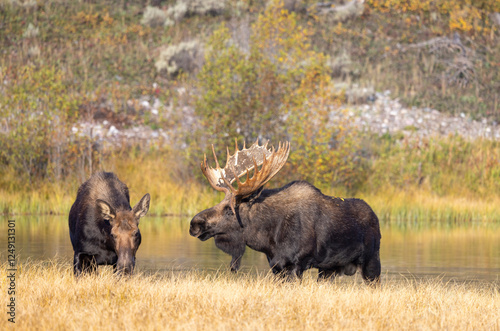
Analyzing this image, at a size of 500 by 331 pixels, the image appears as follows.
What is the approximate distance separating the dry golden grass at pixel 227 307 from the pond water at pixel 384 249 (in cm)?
343

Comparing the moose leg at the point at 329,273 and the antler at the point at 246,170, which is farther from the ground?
the antler at the point at 246,170

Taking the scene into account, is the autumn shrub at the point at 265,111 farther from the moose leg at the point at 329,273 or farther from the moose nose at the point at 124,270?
the moose nose at the point at 124,270

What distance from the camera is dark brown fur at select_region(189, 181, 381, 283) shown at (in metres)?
11.6

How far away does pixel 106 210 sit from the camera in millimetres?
10852

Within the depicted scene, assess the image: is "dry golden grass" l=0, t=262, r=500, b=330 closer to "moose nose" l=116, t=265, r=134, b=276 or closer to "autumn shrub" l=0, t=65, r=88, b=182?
"moose nose" l=116, t=265, r=134, b=276

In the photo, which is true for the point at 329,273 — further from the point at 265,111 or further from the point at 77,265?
the point at 265,111

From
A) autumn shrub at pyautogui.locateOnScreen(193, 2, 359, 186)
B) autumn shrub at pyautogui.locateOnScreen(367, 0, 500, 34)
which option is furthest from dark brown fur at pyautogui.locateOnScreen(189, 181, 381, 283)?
autumn shrub at pyautogui.locateOnScreen(367, 0, 500, 34)

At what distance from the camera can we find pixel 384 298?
9.93 metres

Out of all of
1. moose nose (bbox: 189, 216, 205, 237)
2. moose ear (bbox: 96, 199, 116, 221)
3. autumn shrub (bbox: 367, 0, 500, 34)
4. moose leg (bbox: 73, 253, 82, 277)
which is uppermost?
autumn shrub (bbox: 367, 0, 500, 34)

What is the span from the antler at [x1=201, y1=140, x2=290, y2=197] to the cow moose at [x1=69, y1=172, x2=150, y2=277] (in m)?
1.23

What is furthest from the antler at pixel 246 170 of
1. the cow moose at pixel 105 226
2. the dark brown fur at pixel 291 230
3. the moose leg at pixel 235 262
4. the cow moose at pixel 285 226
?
the cow moose at pixel 105 226

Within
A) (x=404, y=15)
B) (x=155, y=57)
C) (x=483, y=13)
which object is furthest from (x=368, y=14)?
(x=155, y=57)

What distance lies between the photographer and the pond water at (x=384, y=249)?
1504 centimetres

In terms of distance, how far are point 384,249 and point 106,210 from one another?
8.79m
